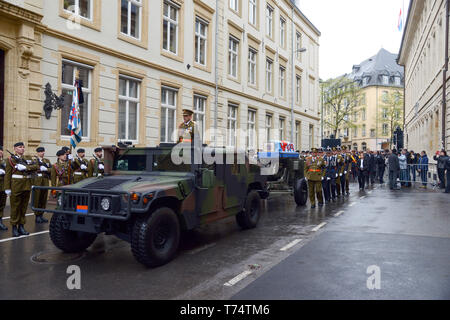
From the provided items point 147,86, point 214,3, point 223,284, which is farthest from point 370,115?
point 223,284

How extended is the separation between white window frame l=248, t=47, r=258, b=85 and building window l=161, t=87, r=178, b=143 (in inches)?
299

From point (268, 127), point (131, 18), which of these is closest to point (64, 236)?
point (131, 18)

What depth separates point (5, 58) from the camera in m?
11.1

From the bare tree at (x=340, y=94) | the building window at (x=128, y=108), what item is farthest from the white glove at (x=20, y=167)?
the bare tree at (x=340, y=94)

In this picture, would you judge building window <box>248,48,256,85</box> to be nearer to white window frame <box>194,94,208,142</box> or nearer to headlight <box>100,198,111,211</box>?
white window frame <box>194,94,208,142</box>

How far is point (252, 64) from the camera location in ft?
80.5

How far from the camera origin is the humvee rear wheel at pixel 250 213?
26.6 ft

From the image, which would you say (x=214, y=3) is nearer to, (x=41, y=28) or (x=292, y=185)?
(x=41, y=28)

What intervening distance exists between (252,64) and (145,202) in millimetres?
Result: 20705

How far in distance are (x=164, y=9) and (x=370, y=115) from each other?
64.5m

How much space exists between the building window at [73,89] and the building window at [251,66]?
12230 millimetres

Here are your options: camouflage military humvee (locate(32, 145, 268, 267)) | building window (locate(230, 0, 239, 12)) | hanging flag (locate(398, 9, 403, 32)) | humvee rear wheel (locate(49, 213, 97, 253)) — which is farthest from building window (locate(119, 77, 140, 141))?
hanging flag (locate(398, 9, 403, 32))

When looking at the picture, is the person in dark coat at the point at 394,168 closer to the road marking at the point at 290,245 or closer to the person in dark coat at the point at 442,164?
the person in dark coat at the point at 442,164

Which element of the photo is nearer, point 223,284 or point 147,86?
point 223,284
